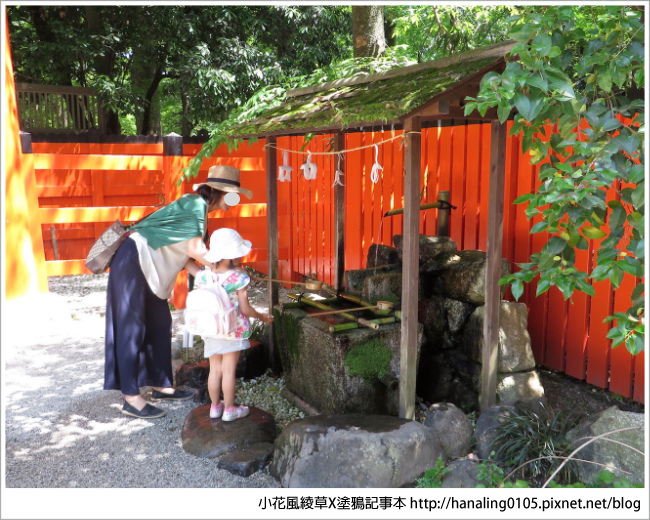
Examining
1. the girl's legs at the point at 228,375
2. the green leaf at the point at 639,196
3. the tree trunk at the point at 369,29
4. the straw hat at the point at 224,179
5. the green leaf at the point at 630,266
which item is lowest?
the girl's legs at the point at 228,375

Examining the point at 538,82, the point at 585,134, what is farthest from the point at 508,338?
the point at 538,82

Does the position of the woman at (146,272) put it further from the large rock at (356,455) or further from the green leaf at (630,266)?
the green leaf at (630,266)

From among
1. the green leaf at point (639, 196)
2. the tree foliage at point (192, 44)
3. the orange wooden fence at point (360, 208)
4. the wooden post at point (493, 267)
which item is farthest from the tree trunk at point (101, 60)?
the green leaf at point (639, 196)

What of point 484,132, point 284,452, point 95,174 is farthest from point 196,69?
point 284,452

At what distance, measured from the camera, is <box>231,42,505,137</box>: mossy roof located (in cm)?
310

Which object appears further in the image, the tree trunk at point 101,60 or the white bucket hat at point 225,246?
the tree trunk at point 101,60

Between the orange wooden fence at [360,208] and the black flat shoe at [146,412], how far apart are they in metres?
2.37

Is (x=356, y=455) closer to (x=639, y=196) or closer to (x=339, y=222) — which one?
(x=639, y=196)

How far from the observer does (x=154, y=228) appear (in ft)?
13.3

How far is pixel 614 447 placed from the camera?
3.03m

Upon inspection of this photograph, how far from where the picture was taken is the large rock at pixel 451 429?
11.4ft

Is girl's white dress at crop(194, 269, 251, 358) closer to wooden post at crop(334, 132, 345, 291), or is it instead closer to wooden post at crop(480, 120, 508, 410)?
wooden post at crop(334, 132, 345, 291)

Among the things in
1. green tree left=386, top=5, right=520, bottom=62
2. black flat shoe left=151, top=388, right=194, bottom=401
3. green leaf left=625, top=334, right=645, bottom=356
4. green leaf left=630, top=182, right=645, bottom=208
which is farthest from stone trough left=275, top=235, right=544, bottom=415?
green tree left=386, top=5, right=520, bottom=62

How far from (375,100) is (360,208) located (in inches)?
132
